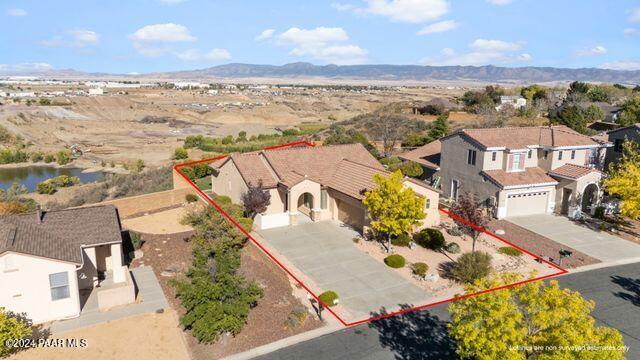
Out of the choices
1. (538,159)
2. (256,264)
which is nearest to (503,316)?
(256,264)

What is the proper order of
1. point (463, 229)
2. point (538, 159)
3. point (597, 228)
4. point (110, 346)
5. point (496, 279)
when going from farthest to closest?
point (538, 159), point (597, 228), point (463, 229), point (110, 346), point (496, 279)

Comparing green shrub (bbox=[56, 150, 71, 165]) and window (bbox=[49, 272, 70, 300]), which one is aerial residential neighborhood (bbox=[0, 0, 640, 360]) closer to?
window (bbox=[49, 272, 70, 300])

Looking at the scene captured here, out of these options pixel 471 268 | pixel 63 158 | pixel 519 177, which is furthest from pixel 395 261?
pixel 63 158

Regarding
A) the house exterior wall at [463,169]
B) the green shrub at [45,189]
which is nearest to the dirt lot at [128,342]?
the house exterior wall at [463,169]

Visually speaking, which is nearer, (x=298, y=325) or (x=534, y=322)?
(x=534, y=322)

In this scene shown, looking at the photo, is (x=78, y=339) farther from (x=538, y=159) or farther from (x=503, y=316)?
(x=538, y=159)

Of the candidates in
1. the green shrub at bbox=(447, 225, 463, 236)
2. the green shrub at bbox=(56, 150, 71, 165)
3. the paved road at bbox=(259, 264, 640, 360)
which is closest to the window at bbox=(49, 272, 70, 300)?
the paved road at bbox=(259, 264, 640, 360)

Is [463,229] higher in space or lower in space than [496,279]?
lower

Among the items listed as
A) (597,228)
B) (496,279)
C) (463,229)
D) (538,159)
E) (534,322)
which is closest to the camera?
(534,322)
